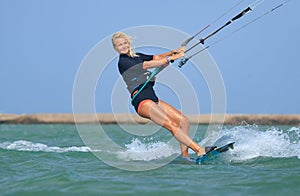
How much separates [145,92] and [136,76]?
0.98 feet

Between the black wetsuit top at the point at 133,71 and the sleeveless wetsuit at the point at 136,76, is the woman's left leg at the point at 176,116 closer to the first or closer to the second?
the sleeveless wetsuit at the point at 136,76

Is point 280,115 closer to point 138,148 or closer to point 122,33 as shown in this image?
point 138,148

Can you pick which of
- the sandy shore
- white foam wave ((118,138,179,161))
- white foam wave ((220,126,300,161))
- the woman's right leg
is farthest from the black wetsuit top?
the sandy shore

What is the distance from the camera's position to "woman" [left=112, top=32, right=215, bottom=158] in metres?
8.03

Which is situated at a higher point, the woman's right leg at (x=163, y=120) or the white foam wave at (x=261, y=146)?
the woman's right leg at (x=163, y=120)

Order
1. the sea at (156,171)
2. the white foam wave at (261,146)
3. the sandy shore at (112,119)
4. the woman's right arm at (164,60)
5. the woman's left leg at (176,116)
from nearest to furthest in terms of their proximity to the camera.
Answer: the sea at (156,171), the woman's right arm at (164,60), the woman's left leg at (176,116), the white foam wave at (261,146), the sandy shore at (112,119)

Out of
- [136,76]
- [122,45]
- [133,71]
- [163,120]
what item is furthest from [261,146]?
[122,45]

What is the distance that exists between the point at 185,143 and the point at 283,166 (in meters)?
1.57

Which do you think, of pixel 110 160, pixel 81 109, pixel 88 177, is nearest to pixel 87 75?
pixel 81 109

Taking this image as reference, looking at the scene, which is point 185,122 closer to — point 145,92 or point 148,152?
point 145,92

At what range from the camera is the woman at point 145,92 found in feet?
26.3

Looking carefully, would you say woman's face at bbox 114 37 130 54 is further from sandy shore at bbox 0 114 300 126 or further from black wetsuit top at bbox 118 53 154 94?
sandy shore at bbox 0 114 300 126

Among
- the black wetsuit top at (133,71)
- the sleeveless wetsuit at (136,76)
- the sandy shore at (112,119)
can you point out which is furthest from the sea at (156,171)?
the sandy shore at (112,119)

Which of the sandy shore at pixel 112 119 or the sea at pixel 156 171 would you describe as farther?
the sandy shore at pixel 112 119
